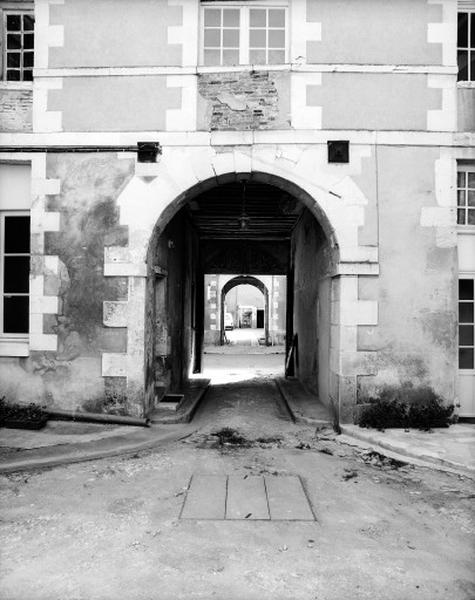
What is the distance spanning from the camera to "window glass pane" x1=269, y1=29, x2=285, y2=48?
654 cm

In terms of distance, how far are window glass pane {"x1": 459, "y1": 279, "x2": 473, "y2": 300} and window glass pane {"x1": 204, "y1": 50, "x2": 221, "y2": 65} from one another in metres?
4.66

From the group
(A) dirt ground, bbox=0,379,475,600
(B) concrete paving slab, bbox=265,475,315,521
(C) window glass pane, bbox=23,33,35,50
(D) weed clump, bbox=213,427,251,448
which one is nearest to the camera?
(A) dirt ground, bbox=0,379,475,600

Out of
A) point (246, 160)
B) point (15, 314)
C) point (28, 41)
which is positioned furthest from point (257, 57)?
point (15, 314)

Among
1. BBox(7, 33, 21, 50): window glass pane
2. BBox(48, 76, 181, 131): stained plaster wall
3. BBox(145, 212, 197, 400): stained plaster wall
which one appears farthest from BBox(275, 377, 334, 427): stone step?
BBox(7, 33, 21, 50): window glass pane

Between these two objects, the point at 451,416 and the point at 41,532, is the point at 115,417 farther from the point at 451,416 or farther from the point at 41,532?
the point at 451,416

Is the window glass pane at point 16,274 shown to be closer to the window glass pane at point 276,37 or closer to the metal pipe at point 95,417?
the metal pipe at point 95,417

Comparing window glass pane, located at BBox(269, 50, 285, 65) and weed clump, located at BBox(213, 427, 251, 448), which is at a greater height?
window glass pane, located at BBox(269, 50, 285, 65)

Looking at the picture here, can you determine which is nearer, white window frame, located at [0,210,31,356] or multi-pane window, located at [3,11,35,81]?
white window frame, located at [0,210,31,356]

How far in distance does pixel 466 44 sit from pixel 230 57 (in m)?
3.38

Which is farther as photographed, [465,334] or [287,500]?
[465,334]

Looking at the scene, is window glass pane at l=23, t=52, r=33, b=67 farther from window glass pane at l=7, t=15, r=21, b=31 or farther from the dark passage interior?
the dark passage interior

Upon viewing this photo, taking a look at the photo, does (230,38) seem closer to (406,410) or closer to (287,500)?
(406,410)

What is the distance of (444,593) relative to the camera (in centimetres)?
275

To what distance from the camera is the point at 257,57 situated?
258 inches
